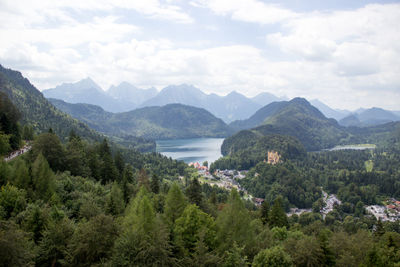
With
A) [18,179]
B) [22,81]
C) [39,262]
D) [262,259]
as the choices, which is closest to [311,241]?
[262,259]

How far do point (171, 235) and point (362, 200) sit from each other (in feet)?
380

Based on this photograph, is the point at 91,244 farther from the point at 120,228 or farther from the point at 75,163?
the point at 75,163

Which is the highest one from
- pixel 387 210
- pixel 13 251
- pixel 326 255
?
pixel 13 251

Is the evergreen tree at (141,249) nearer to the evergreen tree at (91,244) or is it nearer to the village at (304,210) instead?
the evergreen tree at (91,244)

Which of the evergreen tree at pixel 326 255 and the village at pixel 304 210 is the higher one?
the evergreen tree at pixel 326 255

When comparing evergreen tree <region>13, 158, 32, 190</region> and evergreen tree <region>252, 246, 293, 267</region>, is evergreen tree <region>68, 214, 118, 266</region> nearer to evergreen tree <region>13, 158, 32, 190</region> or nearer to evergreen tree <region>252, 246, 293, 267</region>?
evergreen tree <region>252, 246, 293, 267</region>

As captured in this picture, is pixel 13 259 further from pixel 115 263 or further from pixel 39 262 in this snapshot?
pixel 115 263

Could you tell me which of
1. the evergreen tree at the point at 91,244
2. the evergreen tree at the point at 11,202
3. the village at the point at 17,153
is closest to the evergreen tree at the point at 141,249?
the evergreen tree at the point at 91,244

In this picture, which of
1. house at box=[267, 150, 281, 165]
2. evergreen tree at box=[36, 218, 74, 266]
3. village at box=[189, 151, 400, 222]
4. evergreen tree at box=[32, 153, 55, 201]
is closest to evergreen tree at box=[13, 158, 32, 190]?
evergreen tree at box=[32, 153, 55, 201]

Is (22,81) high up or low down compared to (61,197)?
up

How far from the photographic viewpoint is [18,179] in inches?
1133

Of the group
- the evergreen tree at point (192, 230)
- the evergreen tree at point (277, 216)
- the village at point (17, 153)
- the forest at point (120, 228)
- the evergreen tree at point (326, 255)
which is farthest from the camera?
the evergreen tree at point (277, 216)

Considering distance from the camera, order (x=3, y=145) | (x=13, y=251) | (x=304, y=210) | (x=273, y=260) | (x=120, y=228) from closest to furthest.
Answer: (x=13, y=251) < (x=273, y=260) < (x=120, y=228) < (x=3, y=145) < (x=304, y=210)

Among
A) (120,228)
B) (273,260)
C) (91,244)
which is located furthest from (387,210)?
(91,244)
